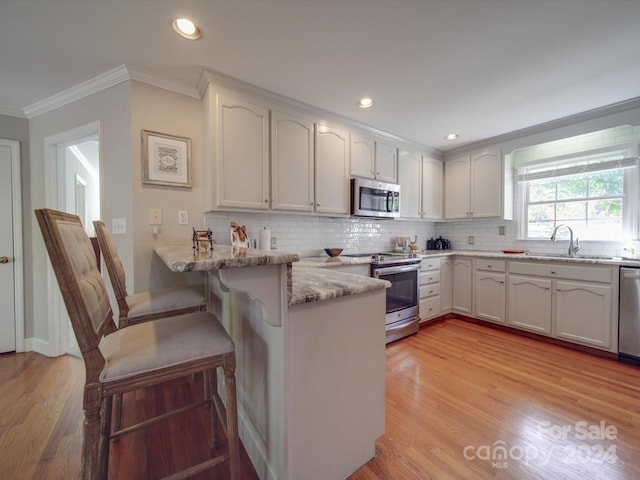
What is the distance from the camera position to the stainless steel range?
110 inches

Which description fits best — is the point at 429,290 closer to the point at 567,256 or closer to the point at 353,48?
the point at 567,256

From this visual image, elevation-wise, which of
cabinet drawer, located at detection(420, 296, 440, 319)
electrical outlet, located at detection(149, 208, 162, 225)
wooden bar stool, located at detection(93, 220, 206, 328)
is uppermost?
electrical outlet, located at detection(149, 208, 162, 225)

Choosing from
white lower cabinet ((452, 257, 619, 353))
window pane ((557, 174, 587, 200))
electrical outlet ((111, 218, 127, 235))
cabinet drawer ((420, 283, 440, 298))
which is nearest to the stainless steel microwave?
cabinet drawer ((420, 283, 440, 298))

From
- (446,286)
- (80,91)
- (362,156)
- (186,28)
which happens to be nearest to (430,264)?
(446,286)

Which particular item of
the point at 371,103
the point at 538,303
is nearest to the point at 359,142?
the point at 371,103

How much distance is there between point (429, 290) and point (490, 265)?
2.60ft

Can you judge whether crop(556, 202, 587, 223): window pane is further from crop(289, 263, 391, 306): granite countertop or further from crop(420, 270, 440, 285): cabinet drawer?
crop(289, 263, 391, 306): granite countertop

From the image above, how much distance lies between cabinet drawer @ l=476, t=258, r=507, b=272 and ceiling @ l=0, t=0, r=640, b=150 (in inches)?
67.1

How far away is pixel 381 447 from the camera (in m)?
1.43

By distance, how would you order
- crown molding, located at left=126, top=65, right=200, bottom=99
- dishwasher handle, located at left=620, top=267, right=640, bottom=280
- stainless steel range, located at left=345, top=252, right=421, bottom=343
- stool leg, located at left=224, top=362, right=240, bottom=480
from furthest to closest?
1. stainless steel range, located at left=345, top=252, right=421, bottom=343
2. dishwasher handle, located at left=620, top=267, right=640, bottom=280
3. crown molding, located at left=126, top=65, right=200, bottom=99
4. stool leg, located at left=224, top=362, right=240, bottom=480

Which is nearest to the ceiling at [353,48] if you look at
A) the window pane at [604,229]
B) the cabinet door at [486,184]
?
the cabinet door at [486,184]

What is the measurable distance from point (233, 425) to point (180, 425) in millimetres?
857

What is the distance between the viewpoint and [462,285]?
11.7 ft

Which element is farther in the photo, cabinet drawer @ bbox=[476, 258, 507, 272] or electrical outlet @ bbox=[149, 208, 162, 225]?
cabinet drawer @ bbox=[476, 258, 507, 272]
